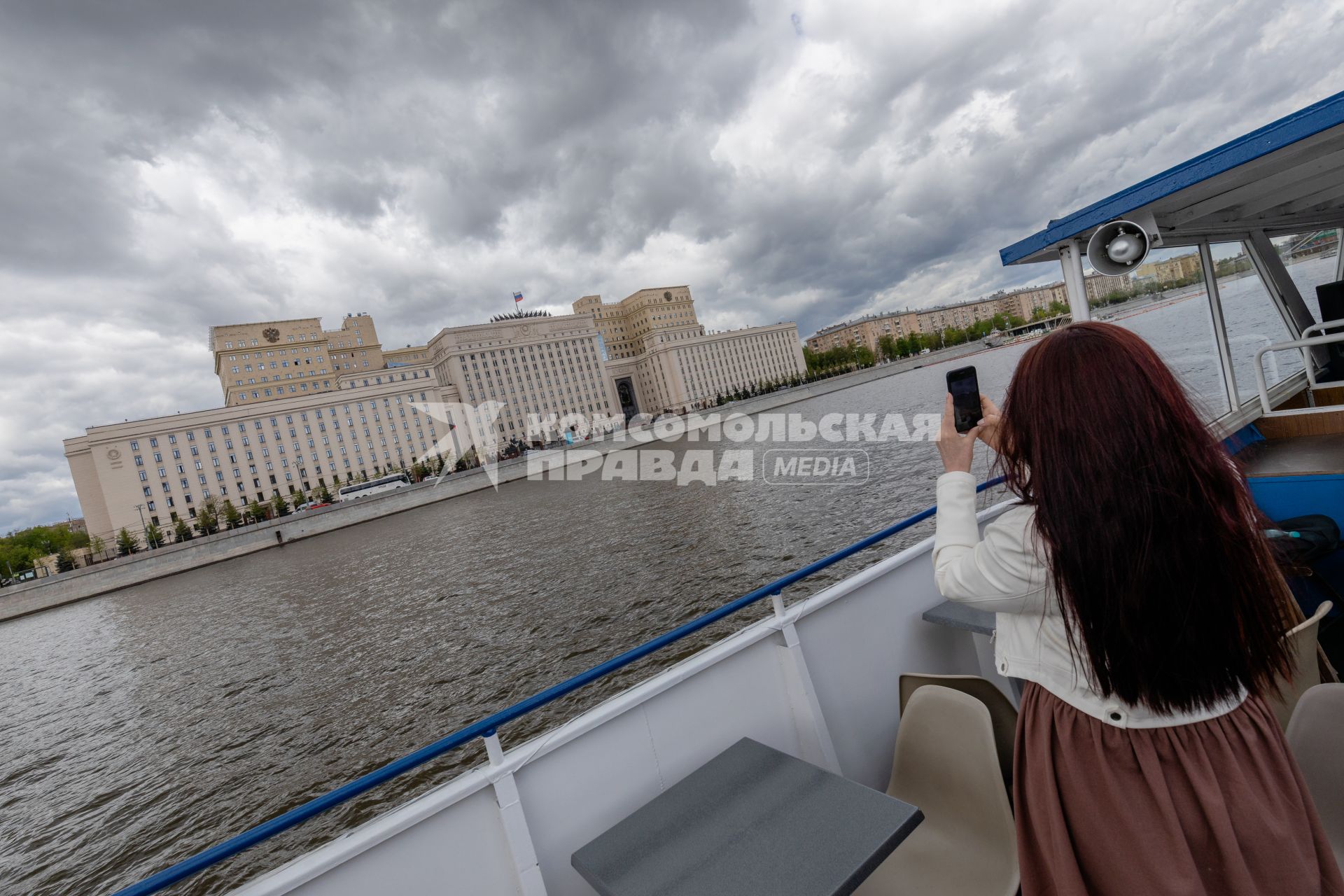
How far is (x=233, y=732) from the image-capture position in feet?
27.3

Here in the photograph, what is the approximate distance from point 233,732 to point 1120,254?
1130 cm

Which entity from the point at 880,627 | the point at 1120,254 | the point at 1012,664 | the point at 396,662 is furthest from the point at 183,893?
the point at 1120,254

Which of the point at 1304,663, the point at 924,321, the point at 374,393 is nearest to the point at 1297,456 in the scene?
the point at 1304,663

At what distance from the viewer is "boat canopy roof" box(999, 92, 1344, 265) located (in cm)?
270

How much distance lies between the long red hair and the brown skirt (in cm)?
7

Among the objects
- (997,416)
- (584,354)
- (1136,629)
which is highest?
(584,354)

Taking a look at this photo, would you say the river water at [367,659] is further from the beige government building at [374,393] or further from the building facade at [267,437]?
the beige government building at [374,393]

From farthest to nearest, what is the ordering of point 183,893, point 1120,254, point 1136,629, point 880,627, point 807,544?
1. point 807,544
2. point 183,893
3. point 1120,254
4. point 880,627
5. point 1136,629

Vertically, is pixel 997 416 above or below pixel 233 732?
above

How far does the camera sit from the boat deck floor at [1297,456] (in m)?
3.23

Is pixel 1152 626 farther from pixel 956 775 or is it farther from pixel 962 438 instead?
pixel 956 775

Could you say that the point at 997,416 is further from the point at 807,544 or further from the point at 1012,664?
the point at 807,544

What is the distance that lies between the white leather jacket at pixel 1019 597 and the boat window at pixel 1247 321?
488cm

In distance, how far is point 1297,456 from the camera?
358 cm
